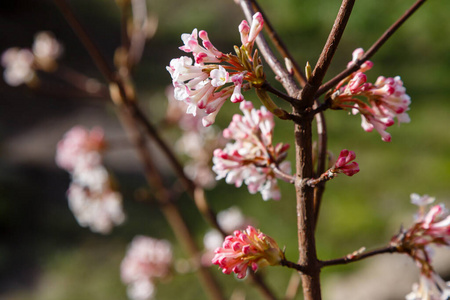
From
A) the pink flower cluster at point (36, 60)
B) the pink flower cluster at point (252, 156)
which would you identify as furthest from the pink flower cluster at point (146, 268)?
the pink flower cluster at point (252, 156)

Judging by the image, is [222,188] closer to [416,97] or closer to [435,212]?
[416,97]

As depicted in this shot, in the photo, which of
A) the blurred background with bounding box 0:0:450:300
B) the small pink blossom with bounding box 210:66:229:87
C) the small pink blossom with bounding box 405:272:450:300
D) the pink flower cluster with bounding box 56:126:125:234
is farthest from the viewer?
the blurred background with bounding box 0:0:450:300

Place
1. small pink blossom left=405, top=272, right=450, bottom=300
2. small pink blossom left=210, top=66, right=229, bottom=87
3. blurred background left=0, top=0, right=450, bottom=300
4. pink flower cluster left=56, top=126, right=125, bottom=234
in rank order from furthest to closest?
blurred background left=0, top=0, right=450, bottom=300
pink flower cluster left=56, top=126, right=125, bottom=234
small pink blossom left=405, top=272, right=450, bottom=300
small pink blossom left=210, top=66, right=229, bottom=87

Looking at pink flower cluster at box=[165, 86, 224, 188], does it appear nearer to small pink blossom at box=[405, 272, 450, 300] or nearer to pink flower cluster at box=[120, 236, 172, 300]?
pink flower cluster at box=[120, 236, 172, 300]

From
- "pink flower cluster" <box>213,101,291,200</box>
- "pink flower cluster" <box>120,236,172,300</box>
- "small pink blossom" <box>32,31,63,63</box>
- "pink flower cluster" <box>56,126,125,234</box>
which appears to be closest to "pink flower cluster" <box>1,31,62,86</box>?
"small pink blossom" <box>32,31,63,63</box>

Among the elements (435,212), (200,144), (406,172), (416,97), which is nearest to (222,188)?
(406,172)

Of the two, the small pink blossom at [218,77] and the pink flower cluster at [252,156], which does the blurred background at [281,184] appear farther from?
the small pink blossom at [218,77]
